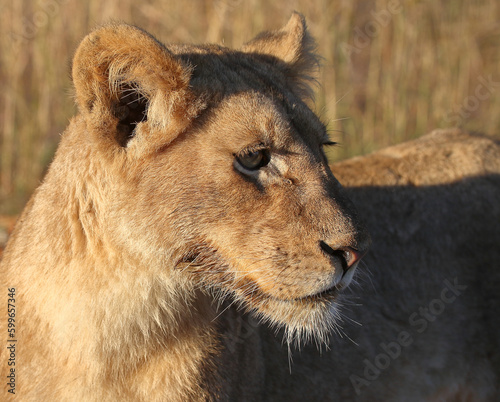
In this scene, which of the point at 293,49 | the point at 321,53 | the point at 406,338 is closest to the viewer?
the point at 293,49

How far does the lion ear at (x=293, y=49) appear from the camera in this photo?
144 inches

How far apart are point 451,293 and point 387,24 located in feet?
18.0

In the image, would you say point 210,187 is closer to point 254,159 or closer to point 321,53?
point 254,159

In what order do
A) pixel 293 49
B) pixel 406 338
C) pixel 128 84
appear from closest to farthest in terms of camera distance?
pixel 128 84
pixel 293 49
pixel 406 338

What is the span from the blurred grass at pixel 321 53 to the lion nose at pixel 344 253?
544cm

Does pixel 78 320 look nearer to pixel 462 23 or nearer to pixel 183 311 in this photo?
pixel 183 311

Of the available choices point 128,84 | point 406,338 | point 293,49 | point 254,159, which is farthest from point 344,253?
point 406,338

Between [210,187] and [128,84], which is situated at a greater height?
[128,84]

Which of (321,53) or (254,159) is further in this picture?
(321,53)

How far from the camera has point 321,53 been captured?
8531mm

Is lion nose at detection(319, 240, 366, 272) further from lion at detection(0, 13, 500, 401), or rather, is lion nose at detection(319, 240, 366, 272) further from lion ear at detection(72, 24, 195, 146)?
lion ear at detection(72, 24, 195, 146)

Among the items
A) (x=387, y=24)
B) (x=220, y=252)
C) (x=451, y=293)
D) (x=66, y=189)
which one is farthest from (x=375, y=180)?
(x=387, y=24)

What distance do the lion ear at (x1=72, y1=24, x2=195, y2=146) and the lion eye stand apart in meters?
0.30

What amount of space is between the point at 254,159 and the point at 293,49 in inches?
40.9
